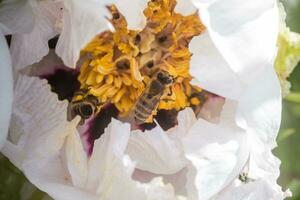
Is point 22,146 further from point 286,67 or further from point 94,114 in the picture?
point 286,67

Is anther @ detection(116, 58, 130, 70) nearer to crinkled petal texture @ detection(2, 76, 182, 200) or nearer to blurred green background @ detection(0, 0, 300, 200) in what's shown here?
crinkled petal texture @ detection(2, 76, 182, 200)

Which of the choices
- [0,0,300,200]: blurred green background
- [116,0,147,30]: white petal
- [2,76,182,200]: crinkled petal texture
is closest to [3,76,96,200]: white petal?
[2,76,182,200]: crinkled petal texture

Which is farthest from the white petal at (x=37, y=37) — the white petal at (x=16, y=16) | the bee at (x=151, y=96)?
the bee at (x=151, y=96)

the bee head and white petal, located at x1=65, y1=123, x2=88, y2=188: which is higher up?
the bee head

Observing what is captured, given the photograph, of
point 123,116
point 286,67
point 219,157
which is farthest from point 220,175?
point 286,67

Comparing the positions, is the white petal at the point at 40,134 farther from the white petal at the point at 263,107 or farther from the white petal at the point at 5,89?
the white petal at the point at 263,107
